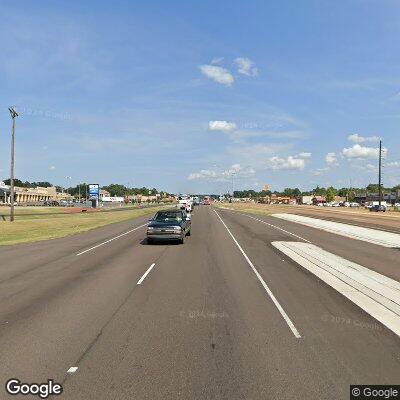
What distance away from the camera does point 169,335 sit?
24.0ft

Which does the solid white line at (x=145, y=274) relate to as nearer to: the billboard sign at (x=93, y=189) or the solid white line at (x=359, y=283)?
the solid white line at (x=359, y=283)

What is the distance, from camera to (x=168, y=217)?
942 inches

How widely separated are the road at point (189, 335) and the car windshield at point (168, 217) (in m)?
9.13

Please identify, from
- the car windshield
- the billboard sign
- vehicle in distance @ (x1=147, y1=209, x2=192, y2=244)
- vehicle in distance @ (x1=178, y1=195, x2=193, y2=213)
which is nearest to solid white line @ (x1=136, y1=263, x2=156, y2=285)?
vehicle in distance @ (x1=147, y1=209, x2=192, y2=244)

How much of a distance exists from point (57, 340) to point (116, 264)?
8.70 meters

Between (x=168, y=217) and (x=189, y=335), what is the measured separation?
1675 cm

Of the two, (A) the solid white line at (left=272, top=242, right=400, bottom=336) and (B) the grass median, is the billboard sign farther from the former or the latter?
(A) the solid white line at (left=272, top=242, right=400, bottom=336)

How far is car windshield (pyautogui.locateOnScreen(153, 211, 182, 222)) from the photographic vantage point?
2350cm

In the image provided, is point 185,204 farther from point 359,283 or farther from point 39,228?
point 359,283

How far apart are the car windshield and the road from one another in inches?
359

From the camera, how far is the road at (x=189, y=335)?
5445 millimetres

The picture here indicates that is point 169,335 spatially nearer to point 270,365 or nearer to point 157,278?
point 270,365

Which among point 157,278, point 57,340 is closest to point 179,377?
point 57,340

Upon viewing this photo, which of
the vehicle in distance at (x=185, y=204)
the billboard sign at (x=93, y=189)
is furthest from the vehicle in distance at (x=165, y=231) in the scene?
the billboard sign at (x=93, y=189)
